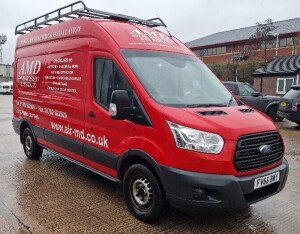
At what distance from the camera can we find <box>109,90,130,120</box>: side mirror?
4.06 meters

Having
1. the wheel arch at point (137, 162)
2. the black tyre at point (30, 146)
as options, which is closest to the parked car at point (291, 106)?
the black tyre at point (30, 146)

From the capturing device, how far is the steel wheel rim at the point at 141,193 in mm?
4148

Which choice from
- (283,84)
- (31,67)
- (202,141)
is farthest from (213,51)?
(202,141)

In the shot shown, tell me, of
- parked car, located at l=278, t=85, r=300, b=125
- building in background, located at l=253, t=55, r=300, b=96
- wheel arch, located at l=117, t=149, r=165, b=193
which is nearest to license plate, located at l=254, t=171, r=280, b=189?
wheel arch, located at l=117, t=149, r=165, b=193

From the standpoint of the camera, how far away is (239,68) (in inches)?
1325

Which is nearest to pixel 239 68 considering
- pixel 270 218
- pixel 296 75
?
pixel 296 75

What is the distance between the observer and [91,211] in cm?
454

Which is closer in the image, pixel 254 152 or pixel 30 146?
pixel 254 152

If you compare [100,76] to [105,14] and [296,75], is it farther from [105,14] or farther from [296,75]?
[296,75]

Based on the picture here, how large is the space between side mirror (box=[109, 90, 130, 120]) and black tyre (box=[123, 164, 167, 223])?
0.64 meters

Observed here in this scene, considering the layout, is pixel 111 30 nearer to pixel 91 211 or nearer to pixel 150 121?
pixel 150 121

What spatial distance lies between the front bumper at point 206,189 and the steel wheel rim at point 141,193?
38 cm

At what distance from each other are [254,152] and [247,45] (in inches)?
1859

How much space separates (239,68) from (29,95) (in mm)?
29087
